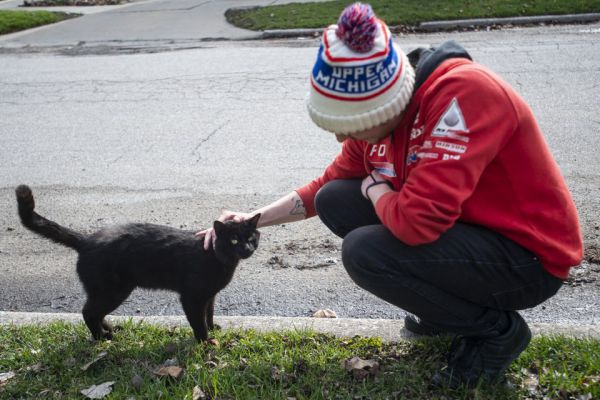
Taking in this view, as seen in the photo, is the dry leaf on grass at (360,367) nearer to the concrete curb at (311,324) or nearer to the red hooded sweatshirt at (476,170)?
the concrete curb at (311,324)

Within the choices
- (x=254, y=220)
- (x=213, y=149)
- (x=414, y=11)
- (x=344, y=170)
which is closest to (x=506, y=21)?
(x=414, y=11)

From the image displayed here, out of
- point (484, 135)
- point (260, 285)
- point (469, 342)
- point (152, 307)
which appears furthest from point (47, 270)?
point (484, 135)

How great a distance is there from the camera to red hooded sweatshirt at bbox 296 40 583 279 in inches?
85.7

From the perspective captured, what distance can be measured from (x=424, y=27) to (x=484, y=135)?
9.44m

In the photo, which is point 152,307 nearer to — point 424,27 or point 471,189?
point 471,189

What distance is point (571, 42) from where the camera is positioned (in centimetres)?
912

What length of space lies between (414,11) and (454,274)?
401 inches

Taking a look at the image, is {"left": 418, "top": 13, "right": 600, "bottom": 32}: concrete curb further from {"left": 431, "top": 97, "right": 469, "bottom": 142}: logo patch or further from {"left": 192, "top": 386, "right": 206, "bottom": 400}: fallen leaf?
{"left": 192, "top": 386, "right": 206, "bottom": 400}: fallen leaf

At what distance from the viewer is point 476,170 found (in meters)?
2.19

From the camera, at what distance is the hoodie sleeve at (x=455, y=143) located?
2.17 metres

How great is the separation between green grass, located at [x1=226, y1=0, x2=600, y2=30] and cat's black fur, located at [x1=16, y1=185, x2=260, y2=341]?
8.86m

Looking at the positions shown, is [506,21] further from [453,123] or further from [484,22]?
[453,123]

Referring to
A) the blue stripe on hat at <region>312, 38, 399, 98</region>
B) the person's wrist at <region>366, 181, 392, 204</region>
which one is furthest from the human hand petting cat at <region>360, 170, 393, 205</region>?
the blue stripe on hat at <region>312, 38, 399, 98</region>

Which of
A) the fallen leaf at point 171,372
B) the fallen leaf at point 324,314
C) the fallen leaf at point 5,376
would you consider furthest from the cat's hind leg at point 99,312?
the fallen leaf at point 324,314
